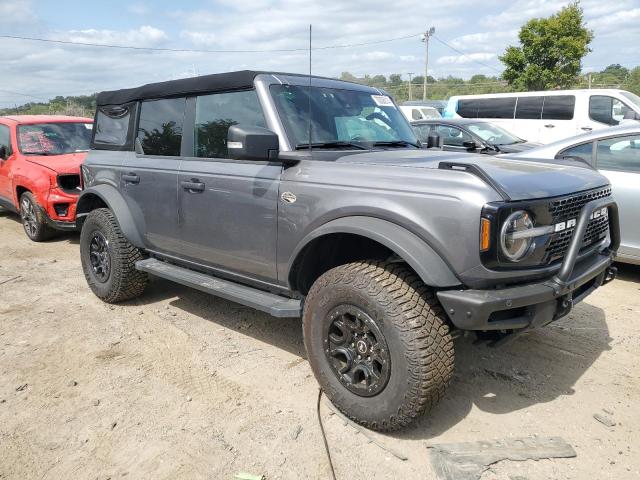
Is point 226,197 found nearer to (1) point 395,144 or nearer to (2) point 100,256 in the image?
(1) point 395,144

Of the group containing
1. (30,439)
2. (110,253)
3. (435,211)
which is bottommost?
(30,439)

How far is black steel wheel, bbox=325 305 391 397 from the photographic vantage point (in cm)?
270

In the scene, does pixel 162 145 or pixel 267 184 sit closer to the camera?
pixel 267 184

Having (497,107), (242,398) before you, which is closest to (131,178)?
(242,398)

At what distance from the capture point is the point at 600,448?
266cm

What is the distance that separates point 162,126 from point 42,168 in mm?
3844

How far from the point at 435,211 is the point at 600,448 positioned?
1.51m

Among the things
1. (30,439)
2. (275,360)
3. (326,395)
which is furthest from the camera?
(275,360)

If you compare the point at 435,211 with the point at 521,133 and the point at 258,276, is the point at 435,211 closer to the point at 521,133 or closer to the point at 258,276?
the point at 258,276

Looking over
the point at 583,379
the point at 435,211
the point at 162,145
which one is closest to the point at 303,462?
the point at 435,211

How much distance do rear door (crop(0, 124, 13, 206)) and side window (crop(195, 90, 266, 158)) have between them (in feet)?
17.6

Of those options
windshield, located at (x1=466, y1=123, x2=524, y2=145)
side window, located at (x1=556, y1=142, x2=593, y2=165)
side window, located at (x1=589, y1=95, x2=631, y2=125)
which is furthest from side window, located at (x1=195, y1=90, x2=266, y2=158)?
side window, located at (x1=589, y1=95, x2=631, y2=125)

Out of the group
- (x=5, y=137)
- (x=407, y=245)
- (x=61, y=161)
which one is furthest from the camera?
(x=5, y=137)

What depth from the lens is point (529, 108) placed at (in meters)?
→ 13.5
